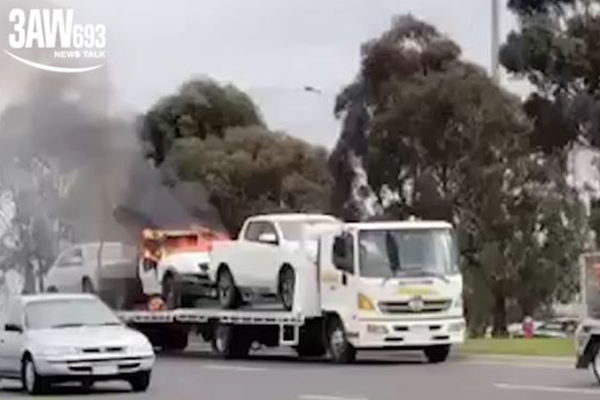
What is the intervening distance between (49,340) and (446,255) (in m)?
9.49

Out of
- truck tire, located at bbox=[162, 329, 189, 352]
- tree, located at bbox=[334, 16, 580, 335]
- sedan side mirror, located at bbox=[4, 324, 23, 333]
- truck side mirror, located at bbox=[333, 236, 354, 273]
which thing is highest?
tree, located at bbox=[334, 16, 580, 335]

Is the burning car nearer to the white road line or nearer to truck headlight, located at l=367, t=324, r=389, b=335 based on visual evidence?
truck headlight, located at l=367, t=324, r=389, b=335

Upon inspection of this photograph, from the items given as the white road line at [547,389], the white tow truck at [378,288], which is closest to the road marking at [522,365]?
the white tow truck at [378,288]

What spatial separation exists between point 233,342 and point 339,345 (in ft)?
13.0

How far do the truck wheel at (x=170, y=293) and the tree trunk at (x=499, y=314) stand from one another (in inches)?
572

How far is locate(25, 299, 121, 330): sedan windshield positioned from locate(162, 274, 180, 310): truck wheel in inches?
418

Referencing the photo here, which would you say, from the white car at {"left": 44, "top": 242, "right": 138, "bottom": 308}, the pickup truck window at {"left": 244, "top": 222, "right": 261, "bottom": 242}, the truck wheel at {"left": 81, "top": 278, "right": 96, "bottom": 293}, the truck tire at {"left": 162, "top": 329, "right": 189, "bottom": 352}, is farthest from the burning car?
the truck tire at {"left": 162, "top": 329, "right": 189, "bottom": 352}

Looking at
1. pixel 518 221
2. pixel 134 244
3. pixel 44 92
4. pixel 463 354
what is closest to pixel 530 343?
pixel 463 354

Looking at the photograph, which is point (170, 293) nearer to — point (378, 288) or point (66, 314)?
point (378, 288)

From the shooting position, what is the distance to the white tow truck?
99.6ft

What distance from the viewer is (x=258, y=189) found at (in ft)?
186

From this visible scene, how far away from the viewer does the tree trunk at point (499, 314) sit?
4847 cm

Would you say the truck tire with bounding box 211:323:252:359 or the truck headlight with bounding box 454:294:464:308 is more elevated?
the truck headlight with bounding box 454:294:464:308

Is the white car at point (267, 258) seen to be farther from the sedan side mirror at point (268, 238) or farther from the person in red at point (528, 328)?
the person in red at point (528, 328)
